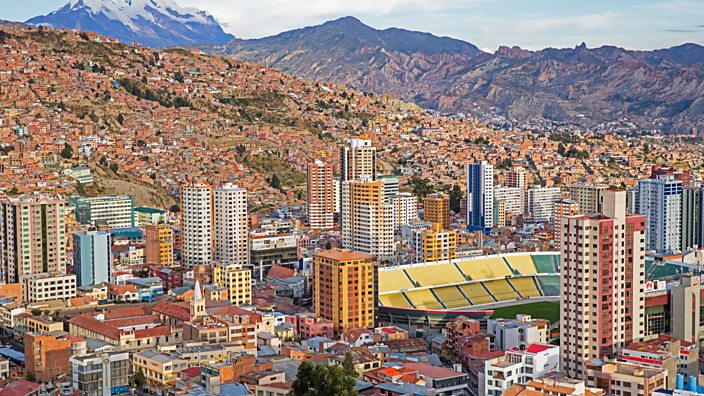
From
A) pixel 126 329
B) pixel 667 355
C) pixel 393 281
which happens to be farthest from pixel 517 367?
pixel 393 281

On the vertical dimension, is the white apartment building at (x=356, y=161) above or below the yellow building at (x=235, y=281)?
above

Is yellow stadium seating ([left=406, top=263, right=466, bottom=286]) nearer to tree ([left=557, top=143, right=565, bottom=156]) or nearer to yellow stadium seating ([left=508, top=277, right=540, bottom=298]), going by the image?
yellow stadium seating ([left=508, top=277, right=540, bottom=298])

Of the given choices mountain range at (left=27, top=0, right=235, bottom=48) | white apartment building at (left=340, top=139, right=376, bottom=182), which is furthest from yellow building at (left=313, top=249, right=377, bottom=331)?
mountain range at (left=27, top=0, right=235, bottom=48)

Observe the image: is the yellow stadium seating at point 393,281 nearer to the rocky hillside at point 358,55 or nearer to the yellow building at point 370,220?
the yellow building at point 370,220

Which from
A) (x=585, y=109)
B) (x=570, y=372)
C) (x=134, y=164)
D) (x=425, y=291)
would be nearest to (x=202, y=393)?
(x=570, y=372)

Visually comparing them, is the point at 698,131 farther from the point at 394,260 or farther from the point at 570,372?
the point at 570,372

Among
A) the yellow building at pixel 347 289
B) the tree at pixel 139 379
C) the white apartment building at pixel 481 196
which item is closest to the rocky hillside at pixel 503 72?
the white apartment building at pixel 481 196
